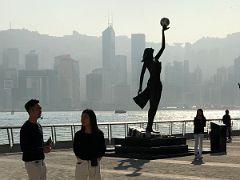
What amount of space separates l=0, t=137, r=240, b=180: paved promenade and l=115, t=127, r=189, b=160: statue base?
636 millimetres

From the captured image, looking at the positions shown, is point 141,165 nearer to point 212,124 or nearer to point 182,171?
point 182,171

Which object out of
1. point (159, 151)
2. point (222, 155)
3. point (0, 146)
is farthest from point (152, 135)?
point (0, 146)

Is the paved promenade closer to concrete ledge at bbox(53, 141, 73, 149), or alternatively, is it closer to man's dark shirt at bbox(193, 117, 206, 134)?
man's dark shirt at bbox(193, 117, 206, 134)

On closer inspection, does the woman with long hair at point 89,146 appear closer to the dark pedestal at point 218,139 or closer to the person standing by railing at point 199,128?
the person standing by railing at point 199,128

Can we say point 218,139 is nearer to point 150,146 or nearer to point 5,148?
point 150,146

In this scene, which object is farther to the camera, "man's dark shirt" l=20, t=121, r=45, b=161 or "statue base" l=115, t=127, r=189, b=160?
"statue base" l=115, t=127, r=189, b=160

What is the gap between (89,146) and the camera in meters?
7.37

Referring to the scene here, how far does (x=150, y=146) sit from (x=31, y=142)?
35.3ft

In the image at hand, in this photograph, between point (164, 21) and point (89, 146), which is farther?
point (164, 21)

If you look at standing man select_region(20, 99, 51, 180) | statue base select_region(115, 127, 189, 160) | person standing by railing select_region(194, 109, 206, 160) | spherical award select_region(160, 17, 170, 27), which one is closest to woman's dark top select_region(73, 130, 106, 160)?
standing man select_region(20, 99, 51, 180)

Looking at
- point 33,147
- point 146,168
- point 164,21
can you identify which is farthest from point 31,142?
point 164,21

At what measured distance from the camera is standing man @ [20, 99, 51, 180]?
7.49 metres

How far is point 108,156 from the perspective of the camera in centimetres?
1856

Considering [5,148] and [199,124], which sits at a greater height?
[199,124]
